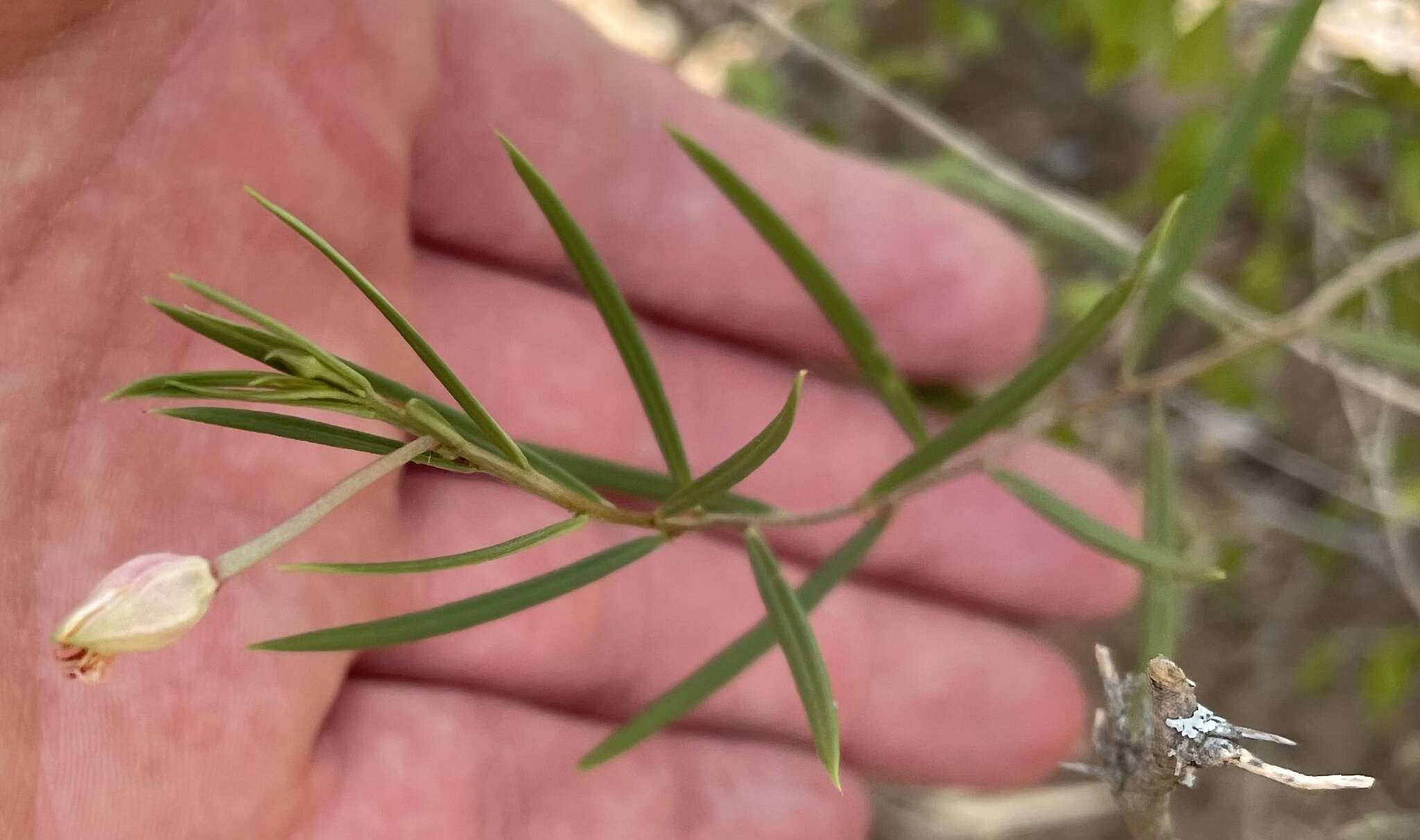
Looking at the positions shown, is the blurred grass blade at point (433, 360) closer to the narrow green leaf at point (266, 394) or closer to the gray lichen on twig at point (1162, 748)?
the narrow green leaf at point (266, 394)

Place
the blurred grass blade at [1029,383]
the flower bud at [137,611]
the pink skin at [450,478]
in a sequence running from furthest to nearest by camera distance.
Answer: the pink skin at [450,478] < the blurred grass blade at [1029,383] < the flower bud at [137,611]

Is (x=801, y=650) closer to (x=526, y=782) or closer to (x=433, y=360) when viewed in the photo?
(x=433, y=360)

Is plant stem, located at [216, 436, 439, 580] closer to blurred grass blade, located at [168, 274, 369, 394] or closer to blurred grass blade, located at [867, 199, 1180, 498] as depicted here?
blurred grass blade, located at [168, 274, 369, 394]

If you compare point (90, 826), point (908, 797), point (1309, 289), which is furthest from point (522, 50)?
point (908, 797)

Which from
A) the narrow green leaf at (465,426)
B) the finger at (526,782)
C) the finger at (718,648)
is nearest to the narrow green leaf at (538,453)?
the narrow green leaf at (465,426)

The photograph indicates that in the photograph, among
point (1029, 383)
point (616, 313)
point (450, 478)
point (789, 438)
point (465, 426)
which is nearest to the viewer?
point (465, 426)

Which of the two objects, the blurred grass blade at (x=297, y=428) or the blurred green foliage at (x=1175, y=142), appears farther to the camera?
the blurred green foliage at (x=1175, y=142)

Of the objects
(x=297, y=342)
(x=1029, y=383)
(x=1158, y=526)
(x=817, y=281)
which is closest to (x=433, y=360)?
(x=297, y=342)
